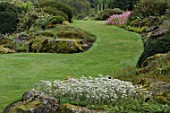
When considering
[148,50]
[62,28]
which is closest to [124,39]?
[62,28]

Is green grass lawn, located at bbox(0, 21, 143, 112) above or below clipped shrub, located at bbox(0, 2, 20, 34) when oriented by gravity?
below

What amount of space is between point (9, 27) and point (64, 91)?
14.9 metres

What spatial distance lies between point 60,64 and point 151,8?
39.6 feet

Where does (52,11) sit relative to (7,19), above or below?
above

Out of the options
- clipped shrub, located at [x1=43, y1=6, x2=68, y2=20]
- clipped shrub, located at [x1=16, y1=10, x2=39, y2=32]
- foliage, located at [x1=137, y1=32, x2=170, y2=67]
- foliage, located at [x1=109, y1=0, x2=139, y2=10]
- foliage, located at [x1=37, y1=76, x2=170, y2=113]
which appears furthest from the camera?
foliage, located at [x1=109, y1=0, x2=139, y2=10]

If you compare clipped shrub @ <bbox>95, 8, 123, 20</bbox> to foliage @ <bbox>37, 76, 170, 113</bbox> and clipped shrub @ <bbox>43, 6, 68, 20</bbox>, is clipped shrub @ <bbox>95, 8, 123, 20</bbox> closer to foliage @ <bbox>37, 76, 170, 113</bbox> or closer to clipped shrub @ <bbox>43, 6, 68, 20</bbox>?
clipped shrub @ <bbox>43, 6, 68, 20</bbox>

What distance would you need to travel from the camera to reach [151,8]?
68.6 ft

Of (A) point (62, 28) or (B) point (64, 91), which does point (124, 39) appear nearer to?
(A) point (62, 28)

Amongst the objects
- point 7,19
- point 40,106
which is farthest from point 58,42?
point 40,106

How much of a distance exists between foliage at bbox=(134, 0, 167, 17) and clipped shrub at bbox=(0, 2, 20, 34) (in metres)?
7.62

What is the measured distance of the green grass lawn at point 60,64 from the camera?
25.6 feet

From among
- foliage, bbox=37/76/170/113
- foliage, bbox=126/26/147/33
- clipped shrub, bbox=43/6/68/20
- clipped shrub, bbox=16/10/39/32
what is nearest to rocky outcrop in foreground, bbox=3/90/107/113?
foliage, bbox=37/76/170/113

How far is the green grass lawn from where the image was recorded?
25.6ft

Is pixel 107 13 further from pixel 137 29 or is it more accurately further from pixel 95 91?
pixel 95 91
